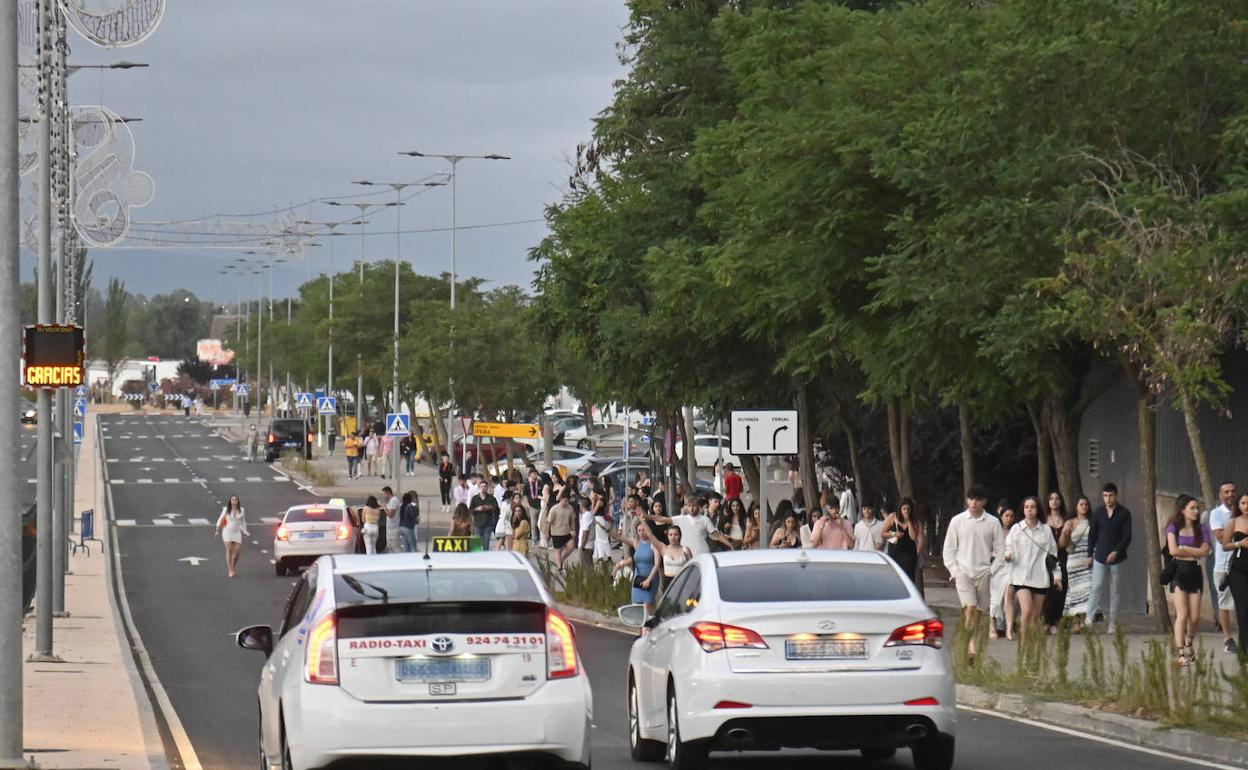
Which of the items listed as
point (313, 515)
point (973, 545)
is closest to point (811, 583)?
point (973, 545)

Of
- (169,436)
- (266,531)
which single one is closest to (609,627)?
(266,531)

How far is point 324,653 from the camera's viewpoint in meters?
11.3

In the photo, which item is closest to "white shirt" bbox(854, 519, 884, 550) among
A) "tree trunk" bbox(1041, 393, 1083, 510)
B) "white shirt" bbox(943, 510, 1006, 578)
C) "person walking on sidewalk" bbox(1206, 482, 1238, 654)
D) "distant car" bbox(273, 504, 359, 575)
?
"tree trunk" bbox(1041, 393, 1083, 510)

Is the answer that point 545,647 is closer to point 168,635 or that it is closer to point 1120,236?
point 1120,236

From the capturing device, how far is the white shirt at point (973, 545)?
23.1 meters

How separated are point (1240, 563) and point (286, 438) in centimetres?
8208

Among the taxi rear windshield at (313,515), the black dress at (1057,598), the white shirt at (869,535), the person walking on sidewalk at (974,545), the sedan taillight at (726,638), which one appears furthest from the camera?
the taxi rear windshield at (313,515)

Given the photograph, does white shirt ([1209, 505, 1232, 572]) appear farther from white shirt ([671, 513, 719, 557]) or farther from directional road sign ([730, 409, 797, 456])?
white shirt ([671, 513, 719, 557])

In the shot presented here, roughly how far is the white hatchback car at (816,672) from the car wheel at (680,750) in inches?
0.4

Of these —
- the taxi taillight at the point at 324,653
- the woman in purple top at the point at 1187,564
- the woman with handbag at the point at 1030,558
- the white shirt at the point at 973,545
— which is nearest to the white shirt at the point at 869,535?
the white shirt at the point at 973,545

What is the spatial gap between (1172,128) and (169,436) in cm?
10696

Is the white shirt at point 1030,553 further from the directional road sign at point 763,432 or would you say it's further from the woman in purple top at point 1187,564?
the directional road sign at point 763,432

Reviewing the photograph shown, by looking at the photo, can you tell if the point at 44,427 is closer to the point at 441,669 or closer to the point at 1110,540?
the point at 1110,540

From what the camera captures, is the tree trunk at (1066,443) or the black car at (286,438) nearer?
the tree trunk at (1066,443)
